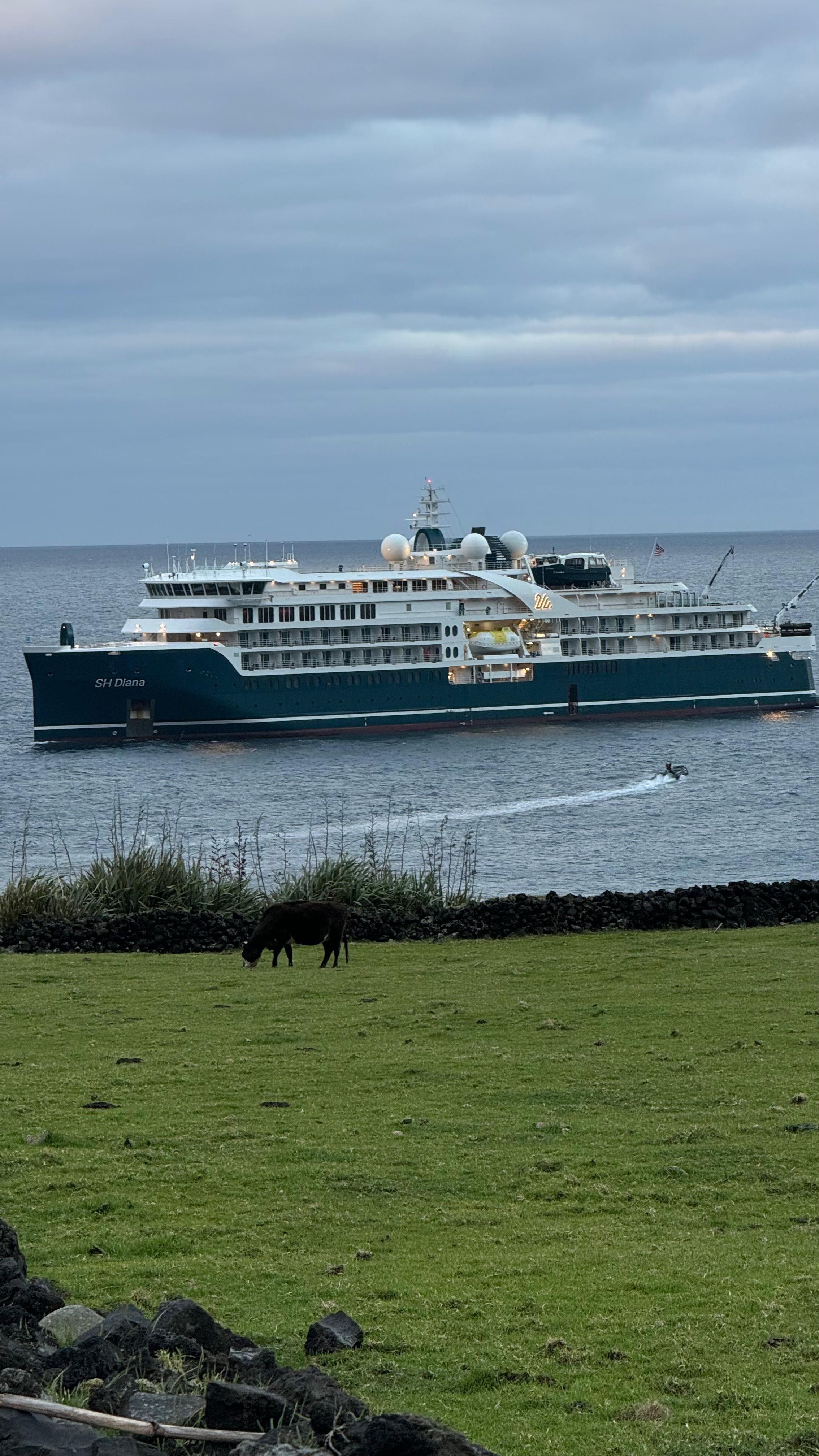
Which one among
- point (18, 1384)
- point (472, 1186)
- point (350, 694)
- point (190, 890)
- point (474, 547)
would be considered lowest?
point (190, 890)

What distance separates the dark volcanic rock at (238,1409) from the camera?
467cm

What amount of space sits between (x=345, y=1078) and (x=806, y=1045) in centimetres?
362

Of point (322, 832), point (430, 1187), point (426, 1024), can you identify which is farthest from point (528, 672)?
point (430, 1187)

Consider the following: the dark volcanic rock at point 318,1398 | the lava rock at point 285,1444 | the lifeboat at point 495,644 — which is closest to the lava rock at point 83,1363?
the dark volcanic rock at point 318,1398

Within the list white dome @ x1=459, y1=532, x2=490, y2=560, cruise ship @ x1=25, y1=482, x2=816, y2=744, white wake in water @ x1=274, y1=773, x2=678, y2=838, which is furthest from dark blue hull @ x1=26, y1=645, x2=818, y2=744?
white wake in water @ x1=274, y1=773, x2=678, y2=838

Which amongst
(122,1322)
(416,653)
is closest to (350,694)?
(416,653)

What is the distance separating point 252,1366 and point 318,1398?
53cm

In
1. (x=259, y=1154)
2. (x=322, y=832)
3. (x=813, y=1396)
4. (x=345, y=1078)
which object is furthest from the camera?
(x=322, y=832)

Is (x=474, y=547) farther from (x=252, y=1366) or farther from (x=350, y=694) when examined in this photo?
(x=252, y=1366)

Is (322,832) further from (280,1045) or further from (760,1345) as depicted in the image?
(760,1345)

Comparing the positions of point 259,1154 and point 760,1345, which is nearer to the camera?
point 760,1345

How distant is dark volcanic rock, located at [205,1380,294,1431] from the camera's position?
467 centimetres

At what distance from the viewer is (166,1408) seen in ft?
15.8

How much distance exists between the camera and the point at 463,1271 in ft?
23.1
